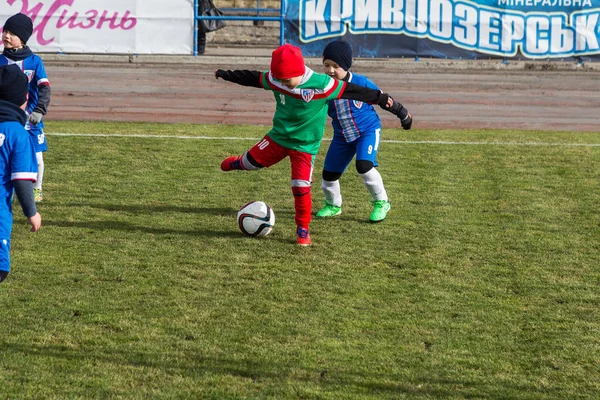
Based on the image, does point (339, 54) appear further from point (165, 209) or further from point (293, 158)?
point (165, 209)

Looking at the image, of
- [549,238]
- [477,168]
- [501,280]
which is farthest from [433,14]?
[501,280]

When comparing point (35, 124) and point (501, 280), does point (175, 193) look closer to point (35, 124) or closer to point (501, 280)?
point (35, 124)

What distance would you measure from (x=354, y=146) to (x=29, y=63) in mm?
3267

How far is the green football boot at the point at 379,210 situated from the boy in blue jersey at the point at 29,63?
3298mm

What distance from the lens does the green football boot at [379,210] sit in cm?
866

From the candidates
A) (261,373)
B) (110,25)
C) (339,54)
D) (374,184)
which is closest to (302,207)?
(374,184)

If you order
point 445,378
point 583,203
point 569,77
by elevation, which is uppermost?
point 445,378

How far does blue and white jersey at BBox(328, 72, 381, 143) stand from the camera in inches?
335

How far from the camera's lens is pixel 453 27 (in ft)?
70.2

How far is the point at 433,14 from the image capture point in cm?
2112

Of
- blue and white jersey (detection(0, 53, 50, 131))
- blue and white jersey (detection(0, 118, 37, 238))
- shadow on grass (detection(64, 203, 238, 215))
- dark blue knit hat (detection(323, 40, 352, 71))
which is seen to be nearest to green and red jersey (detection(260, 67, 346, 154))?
dark blue knit hat (detection(323, 40, 352, 71))

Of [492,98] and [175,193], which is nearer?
[175,193]

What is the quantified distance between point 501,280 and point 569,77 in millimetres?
15172

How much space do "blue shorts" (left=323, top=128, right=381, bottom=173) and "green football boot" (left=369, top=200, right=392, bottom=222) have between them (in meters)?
0.38
